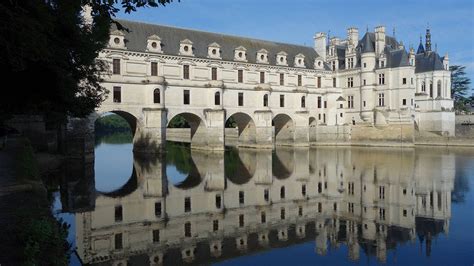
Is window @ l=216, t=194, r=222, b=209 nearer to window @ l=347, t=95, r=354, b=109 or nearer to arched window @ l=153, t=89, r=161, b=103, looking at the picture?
arched window @ l=153, t=89, r=161, b=103

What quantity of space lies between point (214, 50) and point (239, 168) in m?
16.0

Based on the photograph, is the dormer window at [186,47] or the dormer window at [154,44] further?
the dormer window at [186,47]

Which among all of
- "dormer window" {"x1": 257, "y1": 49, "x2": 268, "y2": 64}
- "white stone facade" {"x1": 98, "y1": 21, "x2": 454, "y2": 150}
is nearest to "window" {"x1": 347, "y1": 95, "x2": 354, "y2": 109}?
"white stone facade" {"x1": 98, "y1": 21, "x2": 454, "y2": 150}

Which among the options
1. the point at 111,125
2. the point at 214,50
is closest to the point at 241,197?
the point at 214,50

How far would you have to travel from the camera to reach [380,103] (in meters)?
47.2

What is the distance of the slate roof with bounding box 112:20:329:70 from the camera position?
112 feet

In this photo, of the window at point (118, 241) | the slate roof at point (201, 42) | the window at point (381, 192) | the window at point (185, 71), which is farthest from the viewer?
the window at point (185, 71)

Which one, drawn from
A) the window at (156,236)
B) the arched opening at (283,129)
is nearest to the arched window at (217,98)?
the arched opening at (283,129)

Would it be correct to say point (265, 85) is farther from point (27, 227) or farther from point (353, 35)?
point (27, 227)

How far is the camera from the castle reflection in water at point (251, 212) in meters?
10.2

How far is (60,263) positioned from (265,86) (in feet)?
118

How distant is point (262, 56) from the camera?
4181 centimetres

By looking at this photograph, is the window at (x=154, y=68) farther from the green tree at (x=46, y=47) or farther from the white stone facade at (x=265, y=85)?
the green tree at (x=46, y=47)

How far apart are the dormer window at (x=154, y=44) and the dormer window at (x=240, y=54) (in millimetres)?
8332
